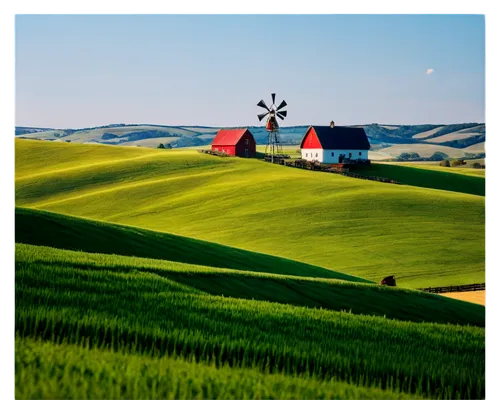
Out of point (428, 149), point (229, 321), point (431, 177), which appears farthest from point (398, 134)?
point (431, 177)

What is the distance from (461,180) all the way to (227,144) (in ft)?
→ 92.4

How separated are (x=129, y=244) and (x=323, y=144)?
53591 mm

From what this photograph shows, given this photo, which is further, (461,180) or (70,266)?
(461,180)

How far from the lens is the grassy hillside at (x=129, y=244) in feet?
52.6

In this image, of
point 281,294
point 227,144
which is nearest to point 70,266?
point 281,294

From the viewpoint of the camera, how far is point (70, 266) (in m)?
8.35

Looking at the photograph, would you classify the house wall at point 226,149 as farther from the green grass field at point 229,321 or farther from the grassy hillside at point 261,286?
the grassy hillside at point 261,286

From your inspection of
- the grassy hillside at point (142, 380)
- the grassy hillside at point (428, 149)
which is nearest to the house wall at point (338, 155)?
the grassy hillside at point (428, 149)

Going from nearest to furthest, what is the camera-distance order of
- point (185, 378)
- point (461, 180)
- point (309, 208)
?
point (185, 378), point (309, 208), point (461, 180)

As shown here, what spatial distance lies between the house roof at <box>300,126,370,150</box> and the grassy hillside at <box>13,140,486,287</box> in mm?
11626

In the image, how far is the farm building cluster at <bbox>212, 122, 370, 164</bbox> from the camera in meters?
69.9

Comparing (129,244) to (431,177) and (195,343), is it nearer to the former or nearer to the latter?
(195,343)
